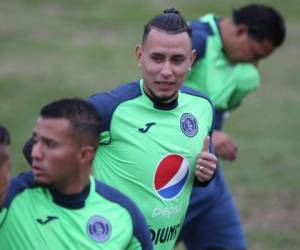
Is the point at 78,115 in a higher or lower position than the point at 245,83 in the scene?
higher

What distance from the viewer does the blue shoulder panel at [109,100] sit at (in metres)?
7.07

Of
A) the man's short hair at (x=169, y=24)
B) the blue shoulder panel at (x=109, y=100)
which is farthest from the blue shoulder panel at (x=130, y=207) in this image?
the man's short hair at (x=169, y=24)

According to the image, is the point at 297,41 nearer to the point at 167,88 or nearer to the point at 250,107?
the point at 250,107

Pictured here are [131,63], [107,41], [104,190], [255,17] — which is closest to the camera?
[104,190]

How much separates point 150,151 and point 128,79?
12.2 m

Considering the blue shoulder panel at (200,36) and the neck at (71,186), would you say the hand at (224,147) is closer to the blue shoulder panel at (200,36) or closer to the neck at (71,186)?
the blue shoulder panel at (200,36)

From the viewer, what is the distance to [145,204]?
283 inches

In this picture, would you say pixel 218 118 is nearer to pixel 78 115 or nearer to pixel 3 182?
pixel 78 115

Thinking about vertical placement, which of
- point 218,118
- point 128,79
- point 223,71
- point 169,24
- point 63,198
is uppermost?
point 169,24

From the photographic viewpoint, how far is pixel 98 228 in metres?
6.11

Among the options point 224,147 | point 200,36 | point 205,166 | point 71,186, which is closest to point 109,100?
point 205,166

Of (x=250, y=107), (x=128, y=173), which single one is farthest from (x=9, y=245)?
(x=250, y=107)

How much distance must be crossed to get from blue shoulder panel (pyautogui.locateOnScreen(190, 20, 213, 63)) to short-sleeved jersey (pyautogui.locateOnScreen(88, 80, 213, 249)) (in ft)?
6.74

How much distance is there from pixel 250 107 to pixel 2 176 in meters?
12.6
